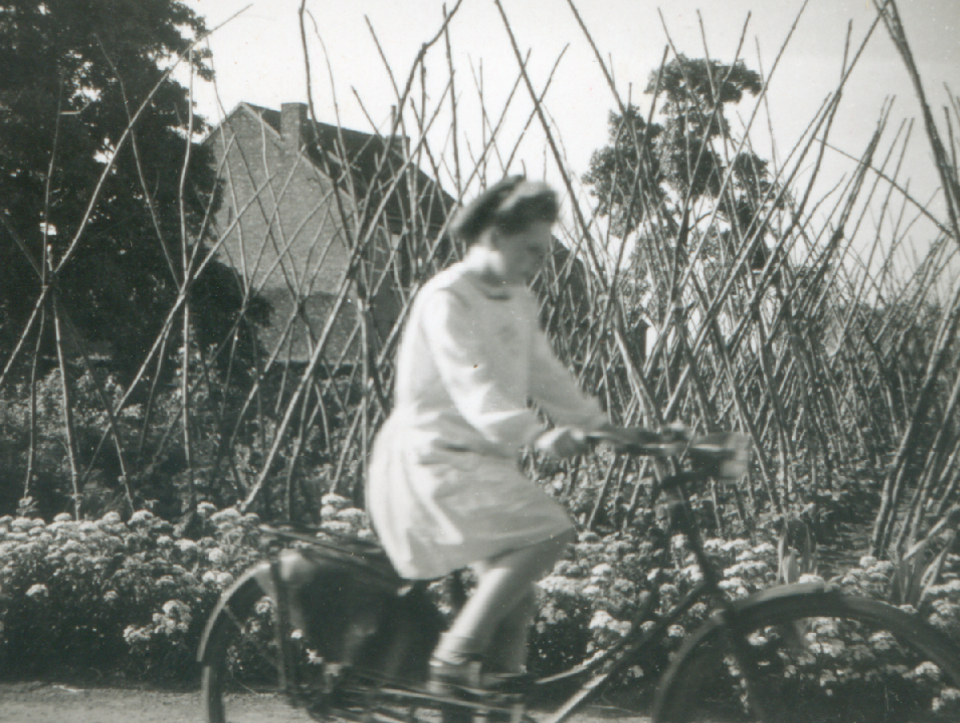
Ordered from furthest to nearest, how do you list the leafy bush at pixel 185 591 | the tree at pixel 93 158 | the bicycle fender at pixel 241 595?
the tree at pixel 93 158, the leafy bush at pixel 185 591, the bicycle fender at pixel 241 595

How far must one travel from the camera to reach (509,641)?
1877 millimetres

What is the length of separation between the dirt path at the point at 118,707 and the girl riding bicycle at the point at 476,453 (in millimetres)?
1061

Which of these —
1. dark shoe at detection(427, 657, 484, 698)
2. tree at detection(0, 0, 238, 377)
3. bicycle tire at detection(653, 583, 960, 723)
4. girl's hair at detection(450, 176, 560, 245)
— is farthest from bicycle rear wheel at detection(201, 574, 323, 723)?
tree at detection(0, 0, 238, 377)

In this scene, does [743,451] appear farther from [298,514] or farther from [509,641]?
[298,514]

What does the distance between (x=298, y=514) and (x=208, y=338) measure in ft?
21.8

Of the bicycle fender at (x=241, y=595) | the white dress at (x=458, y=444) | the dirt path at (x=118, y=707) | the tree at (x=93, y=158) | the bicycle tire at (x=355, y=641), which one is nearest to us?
the white dress at (x=458, y=444)

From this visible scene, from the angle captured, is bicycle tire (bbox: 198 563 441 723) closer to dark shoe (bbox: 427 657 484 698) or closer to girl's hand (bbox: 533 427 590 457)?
dark shoe (bbox: 427 657 484 698)

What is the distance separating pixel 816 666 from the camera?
98.0 inches

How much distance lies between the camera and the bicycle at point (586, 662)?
170 cm

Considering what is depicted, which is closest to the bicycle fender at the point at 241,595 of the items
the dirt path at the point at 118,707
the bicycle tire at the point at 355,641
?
the bicycle tire at the point at 355,641

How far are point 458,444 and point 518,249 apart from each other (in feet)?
1.37

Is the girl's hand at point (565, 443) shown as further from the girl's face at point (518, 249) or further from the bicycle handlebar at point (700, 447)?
the girl's face at point (518, 249)

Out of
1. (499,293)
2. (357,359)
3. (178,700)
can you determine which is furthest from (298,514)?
(499,293)

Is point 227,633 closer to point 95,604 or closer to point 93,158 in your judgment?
point 95,604
